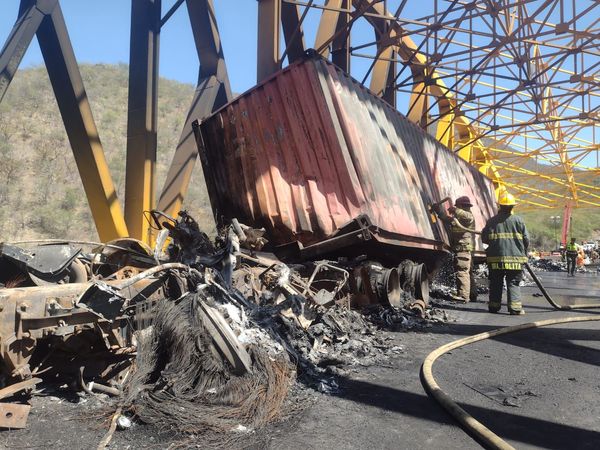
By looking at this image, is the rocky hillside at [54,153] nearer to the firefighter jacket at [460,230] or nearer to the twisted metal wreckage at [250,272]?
the twisted metal wreckage at [250,272]

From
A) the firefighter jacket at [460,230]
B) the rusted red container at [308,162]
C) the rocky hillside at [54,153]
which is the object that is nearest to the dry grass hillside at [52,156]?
the rocky hillside at [54,153]

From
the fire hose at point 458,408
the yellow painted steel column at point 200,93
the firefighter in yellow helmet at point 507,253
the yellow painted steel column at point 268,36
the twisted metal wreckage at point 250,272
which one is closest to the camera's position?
the fire hose at point 458,408

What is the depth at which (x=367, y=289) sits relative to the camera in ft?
18.5

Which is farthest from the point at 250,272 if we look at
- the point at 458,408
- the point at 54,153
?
the point at 54,153

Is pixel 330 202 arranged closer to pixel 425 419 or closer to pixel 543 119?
pixel 425 419

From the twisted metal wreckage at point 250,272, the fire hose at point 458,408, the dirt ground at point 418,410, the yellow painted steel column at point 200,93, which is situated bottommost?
the dirt ground at point 418,410

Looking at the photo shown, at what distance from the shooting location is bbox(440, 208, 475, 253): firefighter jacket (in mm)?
7812

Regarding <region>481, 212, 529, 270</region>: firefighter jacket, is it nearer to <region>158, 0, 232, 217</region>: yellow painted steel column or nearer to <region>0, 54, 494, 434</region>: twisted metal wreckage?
<region>0, 54, 494, 434</region>: twisted metal wreckage

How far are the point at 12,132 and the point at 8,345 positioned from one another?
111 ft

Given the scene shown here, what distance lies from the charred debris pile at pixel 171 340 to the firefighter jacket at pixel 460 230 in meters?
4.19

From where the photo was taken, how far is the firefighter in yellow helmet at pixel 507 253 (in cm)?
636

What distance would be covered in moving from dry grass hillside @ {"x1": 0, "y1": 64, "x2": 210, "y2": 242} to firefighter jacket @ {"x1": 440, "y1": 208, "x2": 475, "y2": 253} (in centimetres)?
1966

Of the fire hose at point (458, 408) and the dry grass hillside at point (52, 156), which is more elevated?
the dry grass hillside at point (52, 156)

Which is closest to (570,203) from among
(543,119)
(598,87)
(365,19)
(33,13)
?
(543,119)
